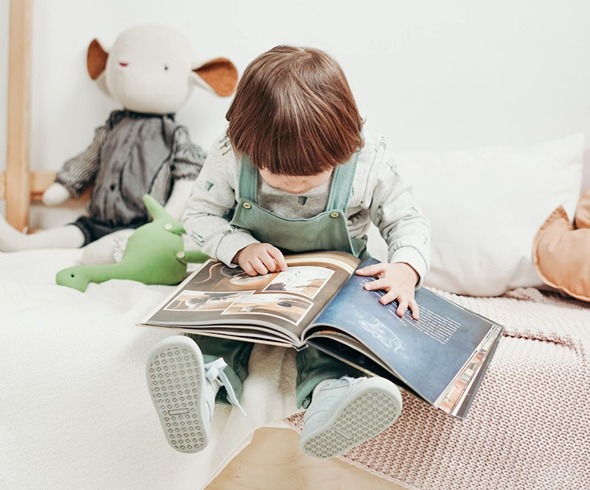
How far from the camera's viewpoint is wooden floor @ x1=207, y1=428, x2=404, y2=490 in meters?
0.89

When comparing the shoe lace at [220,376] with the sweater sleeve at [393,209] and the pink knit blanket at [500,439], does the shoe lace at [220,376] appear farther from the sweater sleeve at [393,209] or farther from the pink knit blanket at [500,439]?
the sweater sleeve at [393,209]

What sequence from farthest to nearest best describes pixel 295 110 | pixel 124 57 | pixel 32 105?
pixel 32 105, pixel 124 57, pixel 295 110

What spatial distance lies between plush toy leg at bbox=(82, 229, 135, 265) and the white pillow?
0.56m

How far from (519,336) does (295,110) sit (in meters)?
0.46

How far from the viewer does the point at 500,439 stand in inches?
33.4

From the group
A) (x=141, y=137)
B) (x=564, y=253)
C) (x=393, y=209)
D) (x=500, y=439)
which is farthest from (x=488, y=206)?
(x=141, y=137)

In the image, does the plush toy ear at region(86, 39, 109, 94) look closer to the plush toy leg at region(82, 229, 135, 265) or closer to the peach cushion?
the plush toy leg at region(82, 229, 135, 265)

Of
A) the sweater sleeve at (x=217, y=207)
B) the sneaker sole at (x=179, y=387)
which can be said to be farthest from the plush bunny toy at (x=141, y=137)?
the sneaker sole at (x=179, y=387)

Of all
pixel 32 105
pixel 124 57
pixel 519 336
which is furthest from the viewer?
pixel 32 105

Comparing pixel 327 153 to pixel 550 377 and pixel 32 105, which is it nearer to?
pixel 550 377

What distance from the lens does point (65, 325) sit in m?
0.90

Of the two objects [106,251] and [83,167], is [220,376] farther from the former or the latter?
[83,167]

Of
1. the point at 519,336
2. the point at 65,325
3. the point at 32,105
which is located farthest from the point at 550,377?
the point at 32,105

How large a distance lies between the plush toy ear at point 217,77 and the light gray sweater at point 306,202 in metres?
0.43
